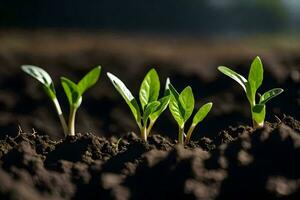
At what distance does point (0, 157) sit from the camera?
205 cm

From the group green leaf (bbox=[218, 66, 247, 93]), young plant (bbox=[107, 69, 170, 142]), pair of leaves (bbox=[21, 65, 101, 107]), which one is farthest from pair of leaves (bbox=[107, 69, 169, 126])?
green leaf (bbox=[218, 66, 247, 93])

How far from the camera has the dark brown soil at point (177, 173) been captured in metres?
1.79

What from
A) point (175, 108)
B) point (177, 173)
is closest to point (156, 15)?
point (175, 108)

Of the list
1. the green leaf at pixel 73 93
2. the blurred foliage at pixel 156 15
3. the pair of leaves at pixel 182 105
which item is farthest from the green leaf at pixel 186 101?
the blurred foliage at pixel 156 15

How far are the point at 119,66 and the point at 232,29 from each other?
1923cm

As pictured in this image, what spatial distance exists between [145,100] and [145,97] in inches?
0.5

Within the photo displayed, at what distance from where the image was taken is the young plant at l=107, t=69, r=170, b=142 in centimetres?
225

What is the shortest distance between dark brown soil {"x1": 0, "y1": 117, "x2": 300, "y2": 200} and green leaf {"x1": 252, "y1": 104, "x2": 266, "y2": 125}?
186 mm

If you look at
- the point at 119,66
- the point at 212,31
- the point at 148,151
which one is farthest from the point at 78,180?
the point at 212,31

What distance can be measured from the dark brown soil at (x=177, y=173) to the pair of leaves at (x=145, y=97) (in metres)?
0.30

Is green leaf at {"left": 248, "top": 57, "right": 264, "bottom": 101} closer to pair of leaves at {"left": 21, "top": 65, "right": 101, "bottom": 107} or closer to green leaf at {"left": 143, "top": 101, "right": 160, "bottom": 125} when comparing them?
green leaf at {"left": 143, "top": 101, "right": 160, "bottom": 125}

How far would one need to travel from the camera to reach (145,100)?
239 cm

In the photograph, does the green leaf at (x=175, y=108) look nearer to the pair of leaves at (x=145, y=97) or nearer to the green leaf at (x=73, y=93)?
the pair of leaves at (x=145, y=97)

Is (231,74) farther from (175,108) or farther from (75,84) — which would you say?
(75,84)
